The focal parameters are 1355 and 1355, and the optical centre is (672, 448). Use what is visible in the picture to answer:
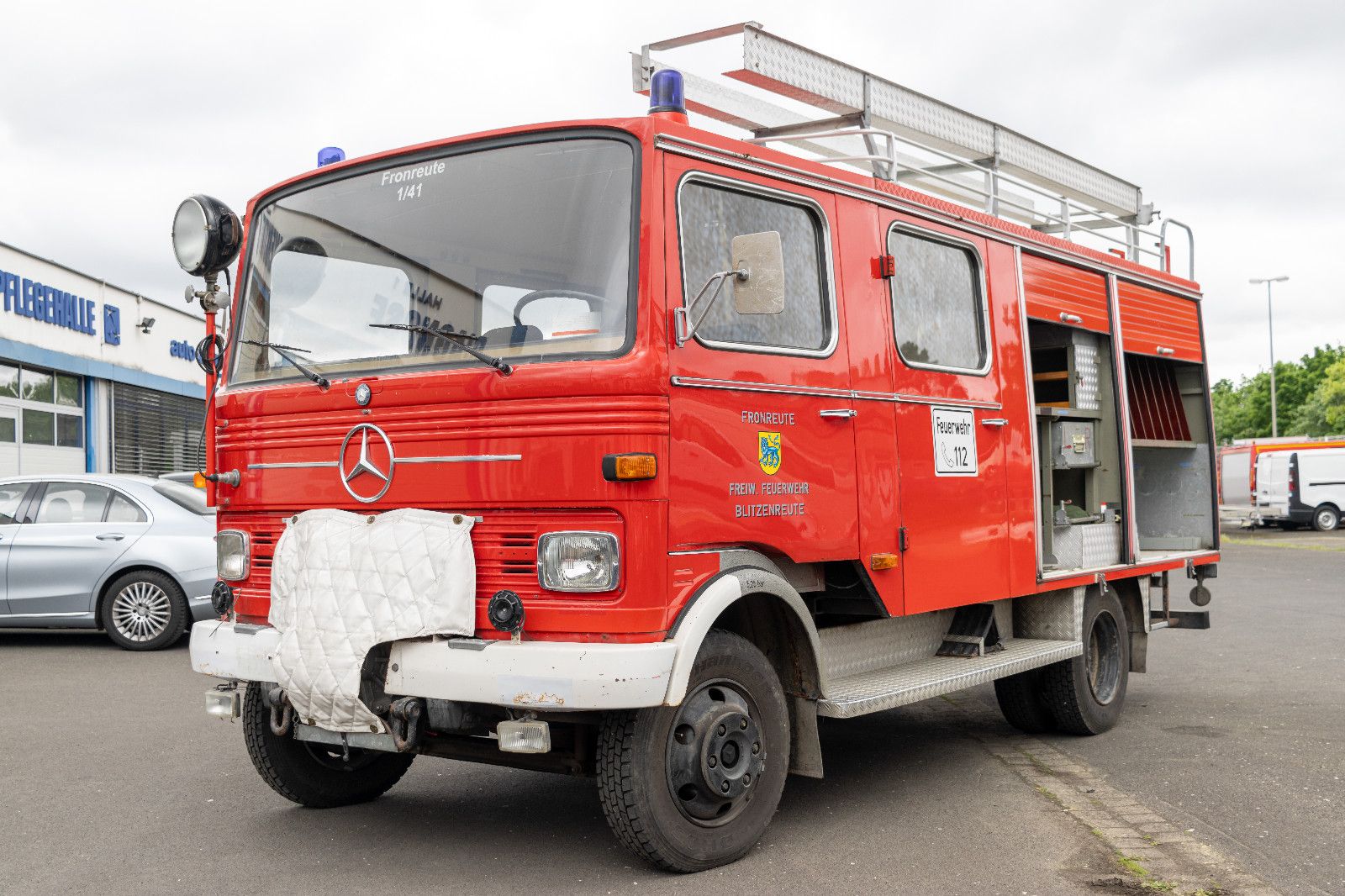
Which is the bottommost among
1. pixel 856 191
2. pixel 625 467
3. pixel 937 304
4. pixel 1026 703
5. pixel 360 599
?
pixel 1026 703

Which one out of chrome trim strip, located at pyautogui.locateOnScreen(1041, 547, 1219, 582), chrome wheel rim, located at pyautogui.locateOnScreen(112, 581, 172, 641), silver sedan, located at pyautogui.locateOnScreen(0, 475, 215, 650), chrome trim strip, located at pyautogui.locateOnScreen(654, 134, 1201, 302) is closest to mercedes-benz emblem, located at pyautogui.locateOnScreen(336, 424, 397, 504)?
chrome trim strip, located at pyautogui.locateOnScreen(654, 134, 1201, 302)

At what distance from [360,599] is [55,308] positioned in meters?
18.1

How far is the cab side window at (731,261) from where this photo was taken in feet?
16.4

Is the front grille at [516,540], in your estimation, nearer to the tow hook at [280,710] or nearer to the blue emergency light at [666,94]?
the tow hook at [280,710]

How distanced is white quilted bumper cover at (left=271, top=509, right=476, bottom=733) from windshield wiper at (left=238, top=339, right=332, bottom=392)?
579 millimetres

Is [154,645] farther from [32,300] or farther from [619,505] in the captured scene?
[32,300]

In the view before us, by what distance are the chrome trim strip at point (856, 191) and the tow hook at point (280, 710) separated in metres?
2.47

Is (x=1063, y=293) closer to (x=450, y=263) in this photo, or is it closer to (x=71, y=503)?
(x=450, y=263)

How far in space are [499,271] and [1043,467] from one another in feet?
12.7

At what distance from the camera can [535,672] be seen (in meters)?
4.44

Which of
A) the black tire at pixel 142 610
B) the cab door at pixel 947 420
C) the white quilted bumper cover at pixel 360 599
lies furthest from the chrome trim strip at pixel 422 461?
the black tire at pixel 142 610

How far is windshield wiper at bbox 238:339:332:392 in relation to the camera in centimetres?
526

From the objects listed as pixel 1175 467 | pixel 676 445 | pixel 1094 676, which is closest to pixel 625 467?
pixel 676 445

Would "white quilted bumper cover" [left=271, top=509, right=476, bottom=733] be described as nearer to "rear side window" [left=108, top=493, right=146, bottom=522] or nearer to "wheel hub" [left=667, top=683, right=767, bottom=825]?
"wheel hub" [left=667, top=683, right=767, bottom=825]
